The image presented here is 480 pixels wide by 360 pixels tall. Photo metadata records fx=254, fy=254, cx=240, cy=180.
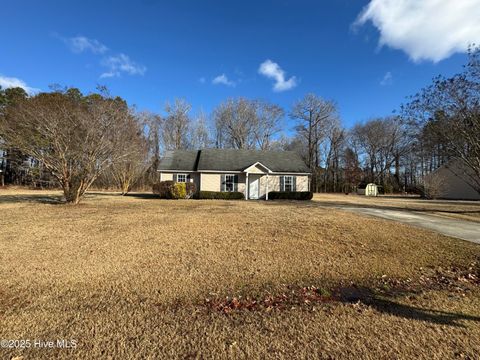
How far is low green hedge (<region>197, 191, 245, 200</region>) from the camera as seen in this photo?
20.4m

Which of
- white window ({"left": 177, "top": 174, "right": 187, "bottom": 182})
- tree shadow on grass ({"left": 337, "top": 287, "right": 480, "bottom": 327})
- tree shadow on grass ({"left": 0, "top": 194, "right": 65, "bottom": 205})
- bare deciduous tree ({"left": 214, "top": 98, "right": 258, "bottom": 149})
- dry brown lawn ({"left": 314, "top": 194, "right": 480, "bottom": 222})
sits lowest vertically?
tree shadow on grass ({"left": 337, "top": 287, "right": 480, "bottom": 327})

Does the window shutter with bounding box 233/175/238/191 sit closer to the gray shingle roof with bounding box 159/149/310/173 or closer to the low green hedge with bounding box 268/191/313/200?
the gray shingle roof with bounding box 159/149/310/173

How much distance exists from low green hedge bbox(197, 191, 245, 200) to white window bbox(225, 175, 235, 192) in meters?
1.25

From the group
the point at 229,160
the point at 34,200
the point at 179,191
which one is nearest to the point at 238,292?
the point at 179,191

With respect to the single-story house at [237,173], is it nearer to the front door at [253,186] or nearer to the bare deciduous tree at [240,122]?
the front door at [253,186]

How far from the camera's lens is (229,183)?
22.6 meters

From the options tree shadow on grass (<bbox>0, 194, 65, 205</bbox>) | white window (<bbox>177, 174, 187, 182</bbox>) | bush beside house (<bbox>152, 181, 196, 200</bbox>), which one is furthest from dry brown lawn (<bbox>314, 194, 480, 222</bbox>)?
tree shadow on grass (<bbox>0, 194, 65, 205</bbox>)

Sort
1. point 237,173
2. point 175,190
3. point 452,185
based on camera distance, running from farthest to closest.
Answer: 1. point 452,185
2. point 237,173
3. point 175,190

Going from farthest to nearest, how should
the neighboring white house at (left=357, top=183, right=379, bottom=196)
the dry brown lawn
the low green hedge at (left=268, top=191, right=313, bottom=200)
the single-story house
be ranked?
the neighboring white house at (left=357, top=183, right=379, bottom=196) < the single-story house < the low green hedge at (left=268, top=191, right=313, bottom=200) < the dry brown lawn

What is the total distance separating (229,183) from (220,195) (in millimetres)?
2152

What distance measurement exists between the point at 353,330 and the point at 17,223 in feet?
34.2

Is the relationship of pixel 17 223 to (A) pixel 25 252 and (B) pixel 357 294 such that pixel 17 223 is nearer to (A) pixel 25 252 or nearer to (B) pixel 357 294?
(A) pixel 25 252

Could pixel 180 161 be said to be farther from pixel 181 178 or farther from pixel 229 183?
pixel 229 183

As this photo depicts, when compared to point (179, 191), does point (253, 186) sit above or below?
above
